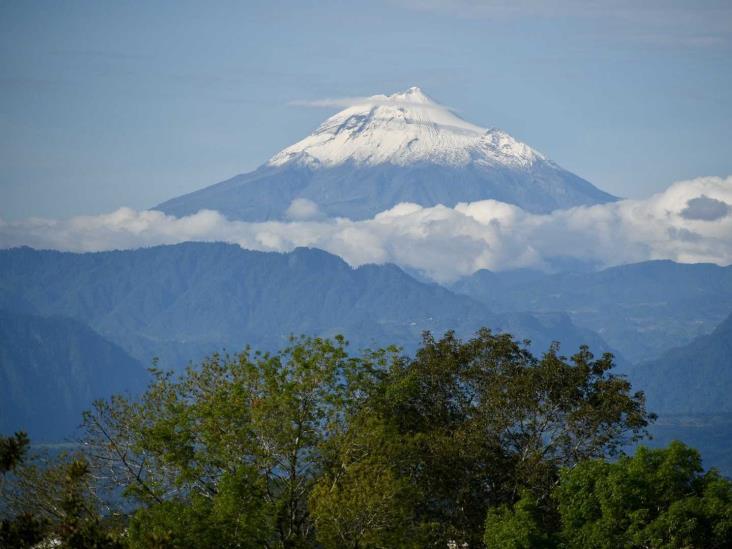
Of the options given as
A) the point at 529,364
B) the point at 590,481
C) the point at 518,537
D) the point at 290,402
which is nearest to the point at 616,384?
the point at 529,364

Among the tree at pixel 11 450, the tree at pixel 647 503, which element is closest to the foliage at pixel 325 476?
the tree at pixel 647 503

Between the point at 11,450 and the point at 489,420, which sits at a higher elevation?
the point at 11,450

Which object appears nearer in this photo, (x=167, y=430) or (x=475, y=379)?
(x=167, y=430)

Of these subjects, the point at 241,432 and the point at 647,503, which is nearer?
the point at 241,432

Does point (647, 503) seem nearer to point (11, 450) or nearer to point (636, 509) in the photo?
point (636, 509)

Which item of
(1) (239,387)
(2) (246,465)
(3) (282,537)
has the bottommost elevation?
(3) (282,537)

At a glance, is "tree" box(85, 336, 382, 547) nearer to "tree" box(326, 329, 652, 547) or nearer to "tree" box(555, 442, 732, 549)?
"tree" box(326, 329, 652, 547)

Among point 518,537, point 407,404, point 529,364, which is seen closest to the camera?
point 518,537

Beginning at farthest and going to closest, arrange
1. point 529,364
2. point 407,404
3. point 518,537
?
point 529,364 → point 407,404 → point 518,537

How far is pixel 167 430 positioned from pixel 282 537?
15.7 ft

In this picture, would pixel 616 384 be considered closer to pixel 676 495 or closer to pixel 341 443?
pixel 676 495

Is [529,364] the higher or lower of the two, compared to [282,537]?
higher

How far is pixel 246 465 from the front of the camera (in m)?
31.3

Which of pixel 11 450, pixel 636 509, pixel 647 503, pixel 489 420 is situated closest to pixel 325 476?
pixel 636 509
